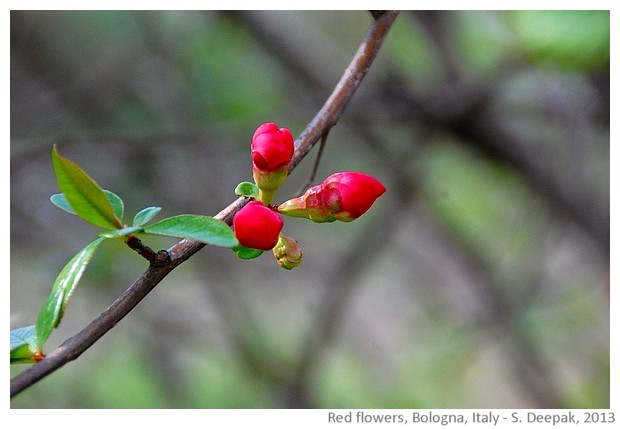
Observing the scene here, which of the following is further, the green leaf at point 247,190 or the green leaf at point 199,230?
the green leaf at point 247,190

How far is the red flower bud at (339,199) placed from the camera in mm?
671

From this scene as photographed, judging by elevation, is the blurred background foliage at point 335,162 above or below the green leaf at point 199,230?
above

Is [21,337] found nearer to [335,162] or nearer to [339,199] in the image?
[339,199]

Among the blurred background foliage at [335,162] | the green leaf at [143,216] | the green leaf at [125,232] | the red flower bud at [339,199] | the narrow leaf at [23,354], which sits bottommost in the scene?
the narrow leaf at [23,354]

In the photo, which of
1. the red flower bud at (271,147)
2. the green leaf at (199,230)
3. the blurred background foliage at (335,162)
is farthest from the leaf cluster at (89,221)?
the blurred background foliage at (335,162)

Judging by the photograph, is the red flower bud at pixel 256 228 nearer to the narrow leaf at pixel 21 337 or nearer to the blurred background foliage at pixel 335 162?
the narrow leaf at pixel 21 337

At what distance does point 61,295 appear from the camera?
0.63 metres

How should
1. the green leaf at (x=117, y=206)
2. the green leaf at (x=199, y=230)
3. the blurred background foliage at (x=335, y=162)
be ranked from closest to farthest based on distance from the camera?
the green leaf at (x=199, y=230)
the green leaf at (x=117, y=206)
the blurred background foliage at (x=335, y=162)

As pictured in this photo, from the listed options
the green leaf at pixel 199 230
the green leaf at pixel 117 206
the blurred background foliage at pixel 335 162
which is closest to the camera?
the green leaf at pixel 199 230

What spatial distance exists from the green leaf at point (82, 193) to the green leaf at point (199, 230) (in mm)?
47

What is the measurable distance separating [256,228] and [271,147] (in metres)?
0.09

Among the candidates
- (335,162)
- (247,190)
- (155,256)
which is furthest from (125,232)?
(335,162)

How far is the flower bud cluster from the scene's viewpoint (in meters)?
0.61
